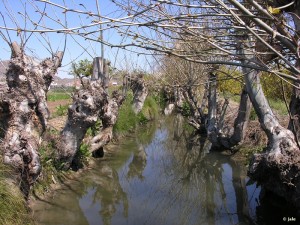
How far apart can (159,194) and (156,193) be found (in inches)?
3.6

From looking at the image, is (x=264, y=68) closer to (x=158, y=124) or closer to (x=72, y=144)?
(x=72, y=144)

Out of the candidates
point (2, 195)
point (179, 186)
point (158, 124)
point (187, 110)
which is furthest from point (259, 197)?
point (187, 110)

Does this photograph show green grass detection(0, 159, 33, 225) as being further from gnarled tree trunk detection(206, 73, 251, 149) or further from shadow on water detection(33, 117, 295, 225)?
gnarled tree trunk detection(206, 73, 251, 149)

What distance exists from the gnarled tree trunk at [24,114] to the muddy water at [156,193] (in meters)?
0.80

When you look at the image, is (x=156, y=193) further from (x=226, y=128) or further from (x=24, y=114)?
(x=226, y=128)

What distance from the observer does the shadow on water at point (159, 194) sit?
239 inches

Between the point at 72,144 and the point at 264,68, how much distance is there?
6.60 meters

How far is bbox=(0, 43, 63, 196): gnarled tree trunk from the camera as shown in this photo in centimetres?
575

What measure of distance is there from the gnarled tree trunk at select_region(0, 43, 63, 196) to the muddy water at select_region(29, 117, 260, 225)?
80 cm

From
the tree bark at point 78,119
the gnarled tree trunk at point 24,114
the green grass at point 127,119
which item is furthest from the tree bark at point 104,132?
the green grass at point 127,119

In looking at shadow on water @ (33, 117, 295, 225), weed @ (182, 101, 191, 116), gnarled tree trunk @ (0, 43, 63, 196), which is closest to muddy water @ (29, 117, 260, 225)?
shadow on water @ (33, 117, 295, 225)

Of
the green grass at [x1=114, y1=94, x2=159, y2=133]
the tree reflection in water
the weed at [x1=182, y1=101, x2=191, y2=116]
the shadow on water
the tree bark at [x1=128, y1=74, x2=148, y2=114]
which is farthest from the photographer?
the weed at [x1=182, y1=101, x2=191, y2=116]

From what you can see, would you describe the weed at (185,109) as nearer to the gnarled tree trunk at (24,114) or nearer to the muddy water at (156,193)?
the muddy water at (156,193)

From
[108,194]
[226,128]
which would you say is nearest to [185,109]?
[226,128]
